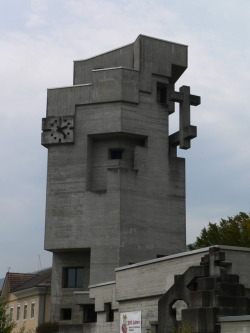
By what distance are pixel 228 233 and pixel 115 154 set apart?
13.1 meters

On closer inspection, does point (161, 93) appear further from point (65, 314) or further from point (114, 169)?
point (65, 314)

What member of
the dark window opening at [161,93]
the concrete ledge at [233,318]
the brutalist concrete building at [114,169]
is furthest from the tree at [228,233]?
the concrete ledge at [233,318]

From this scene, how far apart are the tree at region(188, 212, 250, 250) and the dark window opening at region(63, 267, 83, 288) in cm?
1259

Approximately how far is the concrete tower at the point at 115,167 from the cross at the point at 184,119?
8cm

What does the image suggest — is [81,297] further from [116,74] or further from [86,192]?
[116,74]

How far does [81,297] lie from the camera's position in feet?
146

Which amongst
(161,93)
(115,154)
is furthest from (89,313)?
(161,93)

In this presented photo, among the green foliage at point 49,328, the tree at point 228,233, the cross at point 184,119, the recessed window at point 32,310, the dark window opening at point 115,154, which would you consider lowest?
the green foliage at point 49,328

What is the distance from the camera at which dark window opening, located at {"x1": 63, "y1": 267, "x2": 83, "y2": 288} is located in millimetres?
49781

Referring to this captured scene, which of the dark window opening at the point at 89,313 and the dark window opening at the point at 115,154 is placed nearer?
the dark window opening at the point at 89,313

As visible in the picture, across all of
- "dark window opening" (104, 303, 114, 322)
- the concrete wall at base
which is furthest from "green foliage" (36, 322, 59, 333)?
the concrete wall at base

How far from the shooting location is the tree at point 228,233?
54.3 meters

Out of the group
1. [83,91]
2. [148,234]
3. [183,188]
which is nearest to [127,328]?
[148,234]

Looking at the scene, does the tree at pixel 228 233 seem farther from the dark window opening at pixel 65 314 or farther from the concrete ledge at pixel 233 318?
the concrete ledge at pixel 233 318
